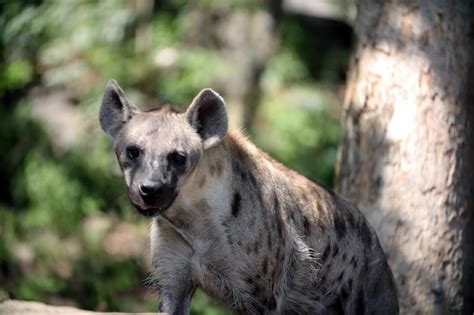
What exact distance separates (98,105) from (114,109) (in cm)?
563

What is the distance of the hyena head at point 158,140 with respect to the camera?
5555mm

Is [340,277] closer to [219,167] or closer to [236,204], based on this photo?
[236,204]

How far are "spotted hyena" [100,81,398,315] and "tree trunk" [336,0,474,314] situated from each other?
46.0 inches

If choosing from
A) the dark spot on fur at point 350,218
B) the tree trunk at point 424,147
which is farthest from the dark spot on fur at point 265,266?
the tree trunk at point 424,147

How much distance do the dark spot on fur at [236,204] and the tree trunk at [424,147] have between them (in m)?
1.87

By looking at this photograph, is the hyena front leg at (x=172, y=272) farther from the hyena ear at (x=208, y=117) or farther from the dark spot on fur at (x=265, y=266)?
the hyena ear at (x=208, y=117)

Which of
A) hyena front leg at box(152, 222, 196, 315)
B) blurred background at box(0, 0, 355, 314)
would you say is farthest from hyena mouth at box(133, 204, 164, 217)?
blurred background at box(0, 0, 355, 314)

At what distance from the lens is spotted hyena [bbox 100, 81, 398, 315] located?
5695mm

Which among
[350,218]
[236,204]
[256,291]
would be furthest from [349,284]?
[236,204]

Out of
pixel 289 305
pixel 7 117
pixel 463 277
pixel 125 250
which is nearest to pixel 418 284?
pixel 463 277

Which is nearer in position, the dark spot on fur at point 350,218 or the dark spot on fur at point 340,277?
the dark spot on fur at point 340,277

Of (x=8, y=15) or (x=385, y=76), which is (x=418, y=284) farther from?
(x=8, y=15)

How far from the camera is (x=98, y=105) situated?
11.6 m

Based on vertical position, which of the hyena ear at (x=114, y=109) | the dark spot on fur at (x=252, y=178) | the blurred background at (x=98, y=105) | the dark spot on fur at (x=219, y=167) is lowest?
the blurred background at (x=98, y=105)
